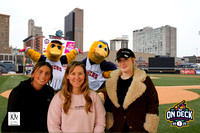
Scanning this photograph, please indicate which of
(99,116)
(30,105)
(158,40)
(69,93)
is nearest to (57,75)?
(30,105)

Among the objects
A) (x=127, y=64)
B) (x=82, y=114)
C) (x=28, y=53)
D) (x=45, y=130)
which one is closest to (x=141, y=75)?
(x=127, y=64)

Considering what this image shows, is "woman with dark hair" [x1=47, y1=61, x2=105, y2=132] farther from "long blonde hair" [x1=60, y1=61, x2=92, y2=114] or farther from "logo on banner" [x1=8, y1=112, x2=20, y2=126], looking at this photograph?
"logo on banner" [x1=8, y1=112, x2=20, y2=126]

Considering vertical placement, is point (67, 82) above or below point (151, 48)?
below

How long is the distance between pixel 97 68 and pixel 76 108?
190 cm

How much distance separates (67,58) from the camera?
4.27 m

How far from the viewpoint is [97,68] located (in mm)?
3561

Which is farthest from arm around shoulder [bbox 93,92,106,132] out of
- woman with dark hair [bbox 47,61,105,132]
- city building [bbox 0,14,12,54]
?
city building [bbox 0,14,12,54]

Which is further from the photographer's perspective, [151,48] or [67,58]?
[151,48]

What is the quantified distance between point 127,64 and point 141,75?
23cm

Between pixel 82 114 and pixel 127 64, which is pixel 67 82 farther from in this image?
pixel 127 64

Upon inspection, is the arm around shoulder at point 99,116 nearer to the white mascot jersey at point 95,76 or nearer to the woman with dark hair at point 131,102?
the woman with dark hair at point 131,102

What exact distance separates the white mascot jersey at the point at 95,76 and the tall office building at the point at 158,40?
98.3 meters

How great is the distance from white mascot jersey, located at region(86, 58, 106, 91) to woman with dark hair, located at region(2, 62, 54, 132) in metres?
1.48

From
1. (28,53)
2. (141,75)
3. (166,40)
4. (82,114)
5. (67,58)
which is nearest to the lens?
(82,114)
